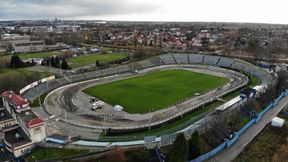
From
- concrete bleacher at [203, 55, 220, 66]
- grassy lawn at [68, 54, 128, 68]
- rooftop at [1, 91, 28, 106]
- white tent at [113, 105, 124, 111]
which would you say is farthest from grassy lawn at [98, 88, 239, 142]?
grassy lawn at [68, 54, 128, 68]

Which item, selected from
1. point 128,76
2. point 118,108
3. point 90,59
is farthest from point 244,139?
point 90,59

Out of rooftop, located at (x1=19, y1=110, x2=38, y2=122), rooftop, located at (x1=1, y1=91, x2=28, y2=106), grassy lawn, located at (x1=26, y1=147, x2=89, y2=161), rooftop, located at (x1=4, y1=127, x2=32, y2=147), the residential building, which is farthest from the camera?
rooftop, located at (x1=1, y1=91, x2=28, y2=106)

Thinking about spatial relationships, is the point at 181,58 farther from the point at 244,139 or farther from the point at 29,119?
the point at 29,119

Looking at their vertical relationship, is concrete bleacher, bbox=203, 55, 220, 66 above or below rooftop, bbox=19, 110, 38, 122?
above

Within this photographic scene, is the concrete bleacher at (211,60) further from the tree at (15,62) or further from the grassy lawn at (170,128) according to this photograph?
the tree at (15,62)

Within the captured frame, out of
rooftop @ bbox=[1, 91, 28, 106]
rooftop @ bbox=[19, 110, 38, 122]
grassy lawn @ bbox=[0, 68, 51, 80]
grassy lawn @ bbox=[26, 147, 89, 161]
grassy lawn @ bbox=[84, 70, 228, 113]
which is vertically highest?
rooftop @ bbox=[1, 91, 28, 106]

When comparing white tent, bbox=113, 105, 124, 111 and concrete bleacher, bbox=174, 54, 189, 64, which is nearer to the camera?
A: white tent, bbox=113, 105, 124, 111

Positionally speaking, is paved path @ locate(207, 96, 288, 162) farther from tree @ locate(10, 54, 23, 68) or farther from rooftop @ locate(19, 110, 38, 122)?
tree @ locate(10, 54, 23, 68)

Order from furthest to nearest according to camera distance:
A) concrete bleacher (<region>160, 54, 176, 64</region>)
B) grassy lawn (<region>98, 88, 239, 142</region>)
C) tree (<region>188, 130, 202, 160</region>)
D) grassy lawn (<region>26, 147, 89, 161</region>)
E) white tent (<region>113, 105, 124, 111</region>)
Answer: concrete bleacher (<region>160, 54, 176, 64</region>) < white tent (<region>113, 105, 124, 111</region>) < grassy lawn (<region>98, 88, 239, 142</region>) < grassy lawn (<region>26, 147, 89, 161</region>) < tree (<region>188, 130, 202, 160</region>)
